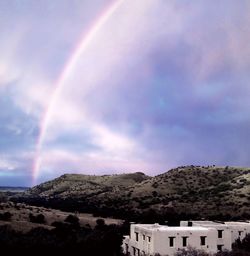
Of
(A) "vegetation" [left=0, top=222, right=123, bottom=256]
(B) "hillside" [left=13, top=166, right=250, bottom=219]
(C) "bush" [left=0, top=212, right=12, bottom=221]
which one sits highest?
(B) "hillside" [left=13, top=166, right=250, bottom=219]

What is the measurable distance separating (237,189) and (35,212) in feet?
215

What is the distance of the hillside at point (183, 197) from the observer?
11350 centimetres

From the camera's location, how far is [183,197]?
13538cm

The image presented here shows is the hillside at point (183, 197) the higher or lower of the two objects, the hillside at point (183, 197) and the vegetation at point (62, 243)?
the higher

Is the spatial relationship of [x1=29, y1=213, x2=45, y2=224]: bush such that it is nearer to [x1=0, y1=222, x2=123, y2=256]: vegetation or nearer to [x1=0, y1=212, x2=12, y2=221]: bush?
[x1=0, y1=212, x2=12, y2=221]: bush

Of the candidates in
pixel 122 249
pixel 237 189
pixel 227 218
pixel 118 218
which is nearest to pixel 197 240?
pixel 122 249

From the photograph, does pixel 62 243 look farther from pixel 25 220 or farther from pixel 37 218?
pixel 37 218

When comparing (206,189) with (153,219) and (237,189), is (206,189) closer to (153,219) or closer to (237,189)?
(237,189)

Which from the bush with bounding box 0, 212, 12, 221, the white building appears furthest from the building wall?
the bush with bounding box 0, 212, 12, 221

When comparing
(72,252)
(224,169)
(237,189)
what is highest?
(224,169)

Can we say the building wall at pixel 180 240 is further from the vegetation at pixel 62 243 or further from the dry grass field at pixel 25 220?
the dry grass field at pixel 25 220

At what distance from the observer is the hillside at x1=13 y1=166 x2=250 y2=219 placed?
113500mm

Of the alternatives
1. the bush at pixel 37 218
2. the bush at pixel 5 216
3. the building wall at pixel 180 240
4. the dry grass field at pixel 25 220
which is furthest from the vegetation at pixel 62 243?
the bush at pixel 37 218

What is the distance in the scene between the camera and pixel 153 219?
297 ft
